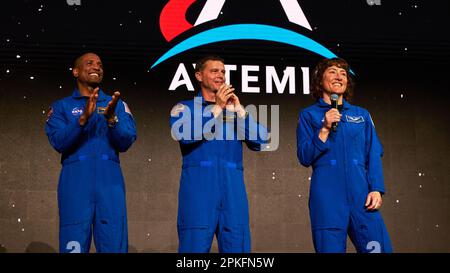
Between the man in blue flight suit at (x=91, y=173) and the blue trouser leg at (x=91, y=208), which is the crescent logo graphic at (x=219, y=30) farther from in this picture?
the blue trouser leg at (x=91, y=208)

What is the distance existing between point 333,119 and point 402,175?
198 centimetres

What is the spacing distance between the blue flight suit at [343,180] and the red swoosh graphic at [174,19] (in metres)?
1.65

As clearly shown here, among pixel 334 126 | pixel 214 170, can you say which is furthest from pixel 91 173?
pixel 334 126

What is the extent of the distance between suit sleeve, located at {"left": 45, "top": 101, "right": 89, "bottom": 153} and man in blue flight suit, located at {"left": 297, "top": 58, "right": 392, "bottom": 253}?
51.2 inches

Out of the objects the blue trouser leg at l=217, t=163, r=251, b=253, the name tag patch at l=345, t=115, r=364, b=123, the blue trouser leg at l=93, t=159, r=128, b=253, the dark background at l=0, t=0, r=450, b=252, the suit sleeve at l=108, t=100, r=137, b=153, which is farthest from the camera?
the dark background at l=0, t=0, r=450, b=252

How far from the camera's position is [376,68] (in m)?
6.44

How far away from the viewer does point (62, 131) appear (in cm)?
478

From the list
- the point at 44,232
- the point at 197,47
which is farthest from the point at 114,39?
the point at 44,232

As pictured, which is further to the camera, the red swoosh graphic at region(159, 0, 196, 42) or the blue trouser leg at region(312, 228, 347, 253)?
the red swoosh graphic at region(159, 0, 196, 42)

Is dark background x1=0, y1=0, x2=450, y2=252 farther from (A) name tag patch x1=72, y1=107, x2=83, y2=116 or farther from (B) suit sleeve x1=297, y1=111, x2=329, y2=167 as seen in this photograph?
(B) suit sleeve x1=297, y1=111, x2=329, y2=167

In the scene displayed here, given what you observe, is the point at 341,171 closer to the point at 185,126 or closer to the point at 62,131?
the point at 185,126

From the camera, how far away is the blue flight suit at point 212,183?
15.1ft

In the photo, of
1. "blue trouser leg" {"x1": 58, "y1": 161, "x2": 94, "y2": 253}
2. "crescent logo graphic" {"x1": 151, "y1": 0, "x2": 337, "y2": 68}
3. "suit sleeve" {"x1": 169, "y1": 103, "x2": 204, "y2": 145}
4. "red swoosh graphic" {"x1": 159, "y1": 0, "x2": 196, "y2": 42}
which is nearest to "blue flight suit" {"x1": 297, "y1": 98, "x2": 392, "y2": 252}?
"suit sleeve" {"x1": 169, "y1": 103, "x2": 204, "y2": 145}

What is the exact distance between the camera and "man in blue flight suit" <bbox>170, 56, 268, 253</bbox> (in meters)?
4.61
